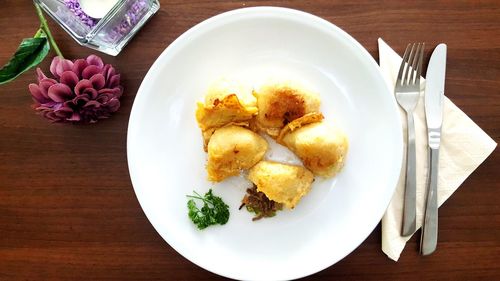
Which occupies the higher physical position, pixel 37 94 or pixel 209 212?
pixel 37 94

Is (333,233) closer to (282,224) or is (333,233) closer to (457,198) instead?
(282,224)

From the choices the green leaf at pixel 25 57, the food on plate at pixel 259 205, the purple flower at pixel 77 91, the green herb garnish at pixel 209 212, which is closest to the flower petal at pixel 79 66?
the purple flower at pixel 77 91

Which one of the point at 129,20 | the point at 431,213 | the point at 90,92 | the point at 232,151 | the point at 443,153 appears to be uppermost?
the point at 129,20

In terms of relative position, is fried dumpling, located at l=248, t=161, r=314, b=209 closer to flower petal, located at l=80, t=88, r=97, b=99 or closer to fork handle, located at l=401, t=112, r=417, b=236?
fork handle, located at l=401, t=112, r=417, b=236

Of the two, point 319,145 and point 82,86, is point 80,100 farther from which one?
point 319,145

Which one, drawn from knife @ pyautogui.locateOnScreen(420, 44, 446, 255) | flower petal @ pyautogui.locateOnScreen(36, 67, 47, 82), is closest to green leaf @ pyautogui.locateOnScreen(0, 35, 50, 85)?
flower petal @ pyautogui.locateOnScreen(36, 67, 47, 82)

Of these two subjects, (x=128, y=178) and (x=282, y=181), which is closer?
(x=282, y=181)

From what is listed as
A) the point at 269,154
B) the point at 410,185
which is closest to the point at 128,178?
the point at 269,154
